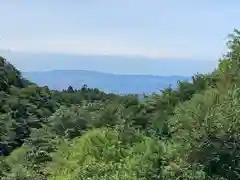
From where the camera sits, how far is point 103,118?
2703 centimetres

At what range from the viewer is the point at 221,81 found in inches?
923

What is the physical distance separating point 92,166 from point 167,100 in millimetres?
7249

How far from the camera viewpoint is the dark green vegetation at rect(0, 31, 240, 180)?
18953mm

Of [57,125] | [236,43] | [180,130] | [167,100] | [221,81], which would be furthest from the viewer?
[57,125]

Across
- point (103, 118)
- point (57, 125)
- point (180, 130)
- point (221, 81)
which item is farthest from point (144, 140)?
point (57, 125)

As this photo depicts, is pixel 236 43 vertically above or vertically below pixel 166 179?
above

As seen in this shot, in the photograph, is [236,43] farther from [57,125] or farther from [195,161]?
[57,125]

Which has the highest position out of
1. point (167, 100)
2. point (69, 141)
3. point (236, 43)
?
point (236, 43)

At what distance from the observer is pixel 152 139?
20.5 meters

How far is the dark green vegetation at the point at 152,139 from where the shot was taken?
62.2 ft

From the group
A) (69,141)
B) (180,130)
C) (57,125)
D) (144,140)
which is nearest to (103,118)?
(69,141)

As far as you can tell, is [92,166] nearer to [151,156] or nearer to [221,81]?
[151,156]

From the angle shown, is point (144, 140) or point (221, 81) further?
point (221, 81)

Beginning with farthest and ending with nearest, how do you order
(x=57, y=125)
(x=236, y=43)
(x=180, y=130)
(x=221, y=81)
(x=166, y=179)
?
(x=57, y=125) → (x=236, y=43) → (x=221, y=81) → (x=180, y=130) → (x=166, y=179)
